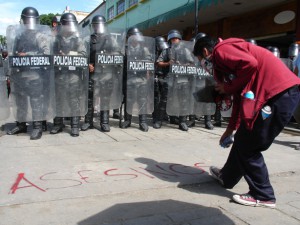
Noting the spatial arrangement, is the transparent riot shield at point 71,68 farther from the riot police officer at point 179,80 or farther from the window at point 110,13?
the window at point 110,13

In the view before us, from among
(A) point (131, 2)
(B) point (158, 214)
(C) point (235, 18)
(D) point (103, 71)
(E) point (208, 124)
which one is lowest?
(B) point (158, 214)

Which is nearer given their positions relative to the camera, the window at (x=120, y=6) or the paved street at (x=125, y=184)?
the paved street at (x=125, y=184)

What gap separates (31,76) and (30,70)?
0.10 m

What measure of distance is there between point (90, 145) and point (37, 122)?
42.1 inches

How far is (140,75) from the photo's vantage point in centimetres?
639

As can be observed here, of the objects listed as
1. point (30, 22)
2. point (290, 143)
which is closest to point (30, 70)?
point (30, 22)

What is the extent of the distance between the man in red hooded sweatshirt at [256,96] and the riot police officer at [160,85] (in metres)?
3.65

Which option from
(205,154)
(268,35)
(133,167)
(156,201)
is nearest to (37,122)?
(133,167)

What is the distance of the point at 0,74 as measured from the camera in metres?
5.82

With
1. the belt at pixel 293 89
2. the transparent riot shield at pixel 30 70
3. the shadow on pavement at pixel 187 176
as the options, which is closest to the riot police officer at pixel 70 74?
the transparent riot shield at pixel 30 70

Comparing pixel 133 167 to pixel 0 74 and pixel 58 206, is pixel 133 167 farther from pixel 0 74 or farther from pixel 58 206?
pixel 0 74

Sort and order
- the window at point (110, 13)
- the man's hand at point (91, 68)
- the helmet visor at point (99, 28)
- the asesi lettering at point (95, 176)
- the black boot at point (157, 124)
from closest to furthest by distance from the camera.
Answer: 1. the asesi lettering at point (95, 176)
2. the man's hand at point (91, 68)
3. the helmet visor at point (99, 28)
4. the black boot at point (157, 124)
5. the window at point (110, 13)

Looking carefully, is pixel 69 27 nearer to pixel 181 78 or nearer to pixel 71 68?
pixel 71 68

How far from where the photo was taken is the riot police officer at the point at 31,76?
5.31 meters
